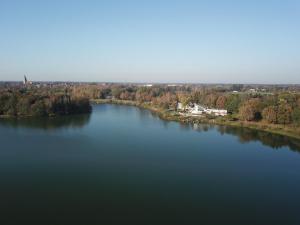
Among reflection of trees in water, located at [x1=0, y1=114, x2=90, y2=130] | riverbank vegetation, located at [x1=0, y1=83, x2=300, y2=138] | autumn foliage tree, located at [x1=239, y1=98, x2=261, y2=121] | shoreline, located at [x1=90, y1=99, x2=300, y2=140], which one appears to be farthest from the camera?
autumn foliage tree, located at [x1=239, y1=98, x2=261, y2=121]

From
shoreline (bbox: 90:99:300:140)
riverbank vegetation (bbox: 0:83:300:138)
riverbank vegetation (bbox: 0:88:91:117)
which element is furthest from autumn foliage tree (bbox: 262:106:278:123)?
riverbank vegetation (bbox: 0:88:91:117)

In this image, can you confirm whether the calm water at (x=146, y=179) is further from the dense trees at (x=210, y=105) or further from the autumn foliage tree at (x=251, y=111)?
the autumn foliage tree at (x=251, y=111)

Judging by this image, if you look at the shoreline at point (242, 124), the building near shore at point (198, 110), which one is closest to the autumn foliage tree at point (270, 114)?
the shoreline at point (242, 124)

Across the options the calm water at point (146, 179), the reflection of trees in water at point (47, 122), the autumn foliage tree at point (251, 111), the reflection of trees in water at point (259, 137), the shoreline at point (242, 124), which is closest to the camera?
the calm water at point (146, 179)

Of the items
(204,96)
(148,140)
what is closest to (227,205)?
(148,140)

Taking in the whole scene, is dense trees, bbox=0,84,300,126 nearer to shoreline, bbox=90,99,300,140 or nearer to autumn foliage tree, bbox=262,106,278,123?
autumn foliage tree, bbox=262,106,278,123

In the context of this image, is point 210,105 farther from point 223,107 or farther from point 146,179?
point 146,179
